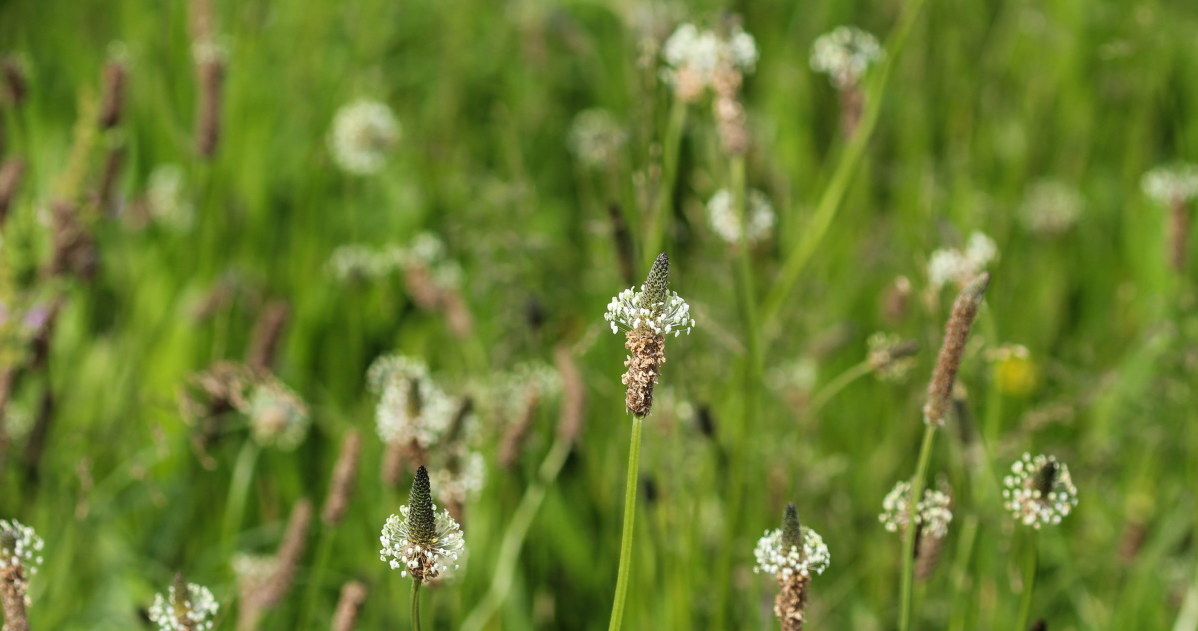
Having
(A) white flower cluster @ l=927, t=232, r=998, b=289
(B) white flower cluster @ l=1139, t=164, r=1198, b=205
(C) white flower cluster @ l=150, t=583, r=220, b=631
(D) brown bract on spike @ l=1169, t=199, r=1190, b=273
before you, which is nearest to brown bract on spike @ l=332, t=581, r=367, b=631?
(C) white flower cluster @ l=150, t=583, r=220, b=631

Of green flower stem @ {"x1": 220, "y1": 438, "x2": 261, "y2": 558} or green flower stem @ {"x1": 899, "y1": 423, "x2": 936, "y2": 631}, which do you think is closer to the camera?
green flower stem @ {"x1": 899, "y1": 423, "x2": 936, "y2": 631}

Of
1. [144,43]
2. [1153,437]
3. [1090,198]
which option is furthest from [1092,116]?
[144,43]

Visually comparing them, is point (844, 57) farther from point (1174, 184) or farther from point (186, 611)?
point (186, 611)

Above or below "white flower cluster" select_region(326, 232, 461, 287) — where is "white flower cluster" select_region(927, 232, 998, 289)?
below

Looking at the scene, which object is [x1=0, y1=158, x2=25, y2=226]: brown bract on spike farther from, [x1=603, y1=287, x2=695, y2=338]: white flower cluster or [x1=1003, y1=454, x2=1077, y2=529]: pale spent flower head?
[x1=1003, y1=454, x2=1077, y2=529]: pale spent flower head

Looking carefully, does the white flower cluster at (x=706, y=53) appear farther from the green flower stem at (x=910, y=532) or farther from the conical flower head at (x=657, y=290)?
the conical flower head at (x=657, y=290)

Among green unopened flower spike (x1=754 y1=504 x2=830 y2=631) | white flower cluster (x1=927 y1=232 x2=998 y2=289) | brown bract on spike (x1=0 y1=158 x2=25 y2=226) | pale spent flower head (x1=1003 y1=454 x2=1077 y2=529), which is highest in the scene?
brown bract on spike (x1=0 y1=158 x2=25 y2=226)

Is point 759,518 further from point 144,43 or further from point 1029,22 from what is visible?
point 144,43

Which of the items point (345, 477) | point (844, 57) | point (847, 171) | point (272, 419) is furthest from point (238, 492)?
point (844, 57)
